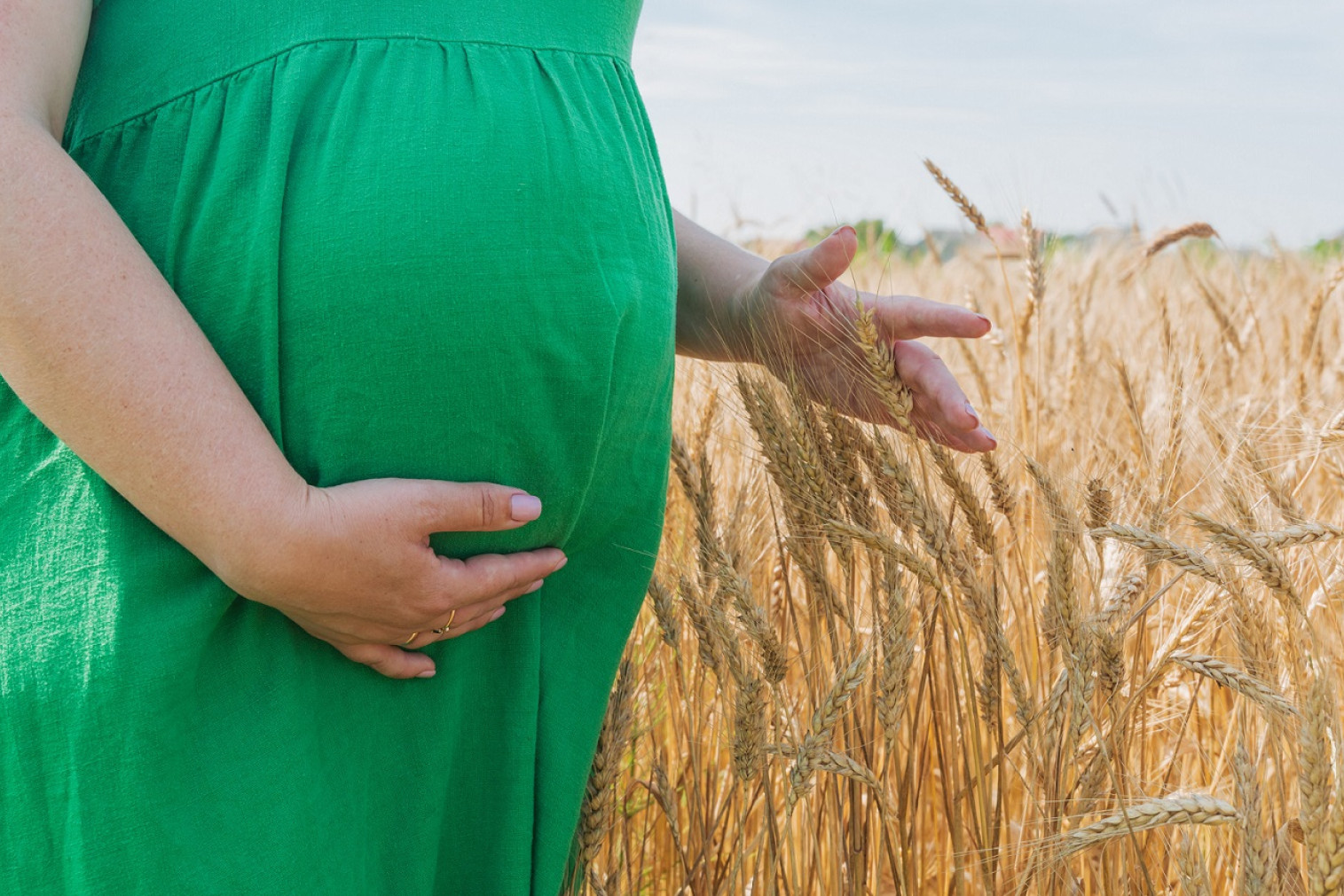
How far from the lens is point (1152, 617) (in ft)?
5.14

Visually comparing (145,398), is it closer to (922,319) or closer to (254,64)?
(254,64)

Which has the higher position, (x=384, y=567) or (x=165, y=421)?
(x=165, y=421)

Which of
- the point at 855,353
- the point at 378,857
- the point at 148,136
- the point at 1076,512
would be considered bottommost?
the point at 378,857

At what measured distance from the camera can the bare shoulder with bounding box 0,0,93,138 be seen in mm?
722

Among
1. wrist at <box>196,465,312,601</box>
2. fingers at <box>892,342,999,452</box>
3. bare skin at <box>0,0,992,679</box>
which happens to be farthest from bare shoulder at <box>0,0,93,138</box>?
fingers at <box>892,342,999,452</box>

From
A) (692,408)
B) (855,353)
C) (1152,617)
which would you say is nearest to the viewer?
(855,353)

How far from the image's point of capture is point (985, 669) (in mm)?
1115

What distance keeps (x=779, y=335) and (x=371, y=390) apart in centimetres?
54

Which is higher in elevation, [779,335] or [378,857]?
[779,335]

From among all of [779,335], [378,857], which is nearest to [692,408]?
[779,335]

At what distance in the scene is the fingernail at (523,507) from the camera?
877 millimetres

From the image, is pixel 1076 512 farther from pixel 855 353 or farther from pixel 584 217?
pixel 584 217

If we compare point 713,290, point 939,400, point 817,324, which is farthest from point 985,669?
point 713,290

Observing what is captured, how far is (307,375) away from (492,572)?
0.70 ft
